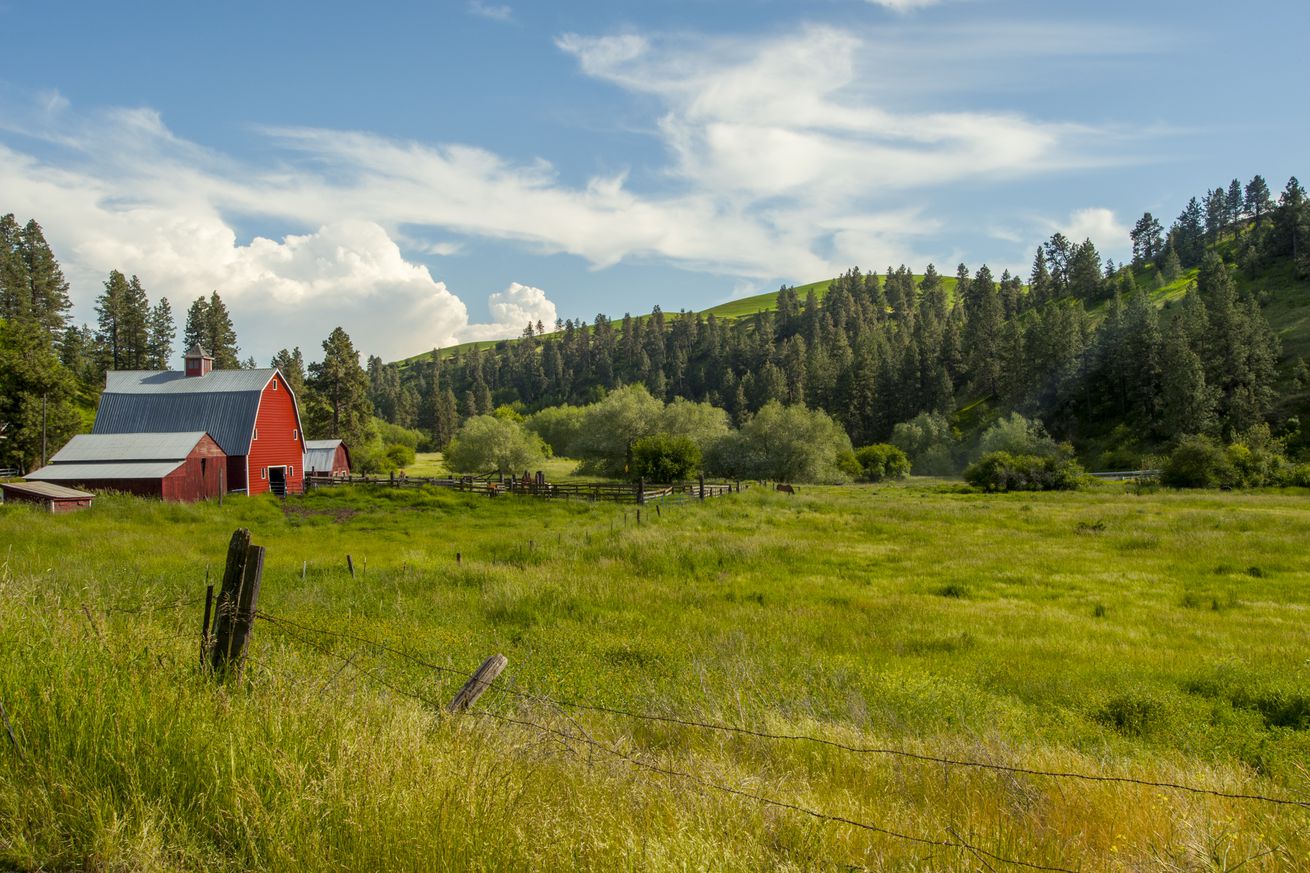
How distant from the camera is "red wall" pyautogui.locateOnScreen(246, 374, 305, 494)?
145 feet

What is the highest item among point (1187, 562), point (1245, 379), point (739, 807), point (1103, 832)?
point (1245, 379)

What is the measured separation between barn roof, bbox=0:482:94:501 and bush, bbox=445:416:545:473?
4044cm

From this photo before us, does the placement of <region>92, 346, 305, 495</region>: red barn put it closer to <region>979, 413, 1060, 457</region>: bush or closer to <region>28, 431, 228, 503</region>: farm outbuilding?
<region>28, 431, 228, 503</region>: farm outbuilding

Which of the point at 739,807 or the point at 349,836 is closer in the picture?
the point at 349,836

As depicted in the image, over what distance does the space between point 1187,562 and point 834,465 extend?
170 ft

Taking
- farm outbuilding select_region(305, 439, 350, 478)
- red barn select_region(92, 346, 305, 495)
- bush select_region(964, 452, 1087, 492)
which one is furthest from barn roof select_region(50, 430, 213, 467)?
bush select_region(964, 452, 1087, 492)

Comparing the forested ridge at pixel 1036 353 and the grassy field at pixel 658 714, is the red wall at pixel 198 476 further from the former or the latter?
the forested ridge at pixel 1036 353

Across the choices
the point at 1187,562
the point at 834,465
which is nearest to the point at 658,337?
the point at 834,465

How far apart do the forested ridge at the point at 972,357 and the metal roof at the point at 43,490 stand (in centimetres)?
2078

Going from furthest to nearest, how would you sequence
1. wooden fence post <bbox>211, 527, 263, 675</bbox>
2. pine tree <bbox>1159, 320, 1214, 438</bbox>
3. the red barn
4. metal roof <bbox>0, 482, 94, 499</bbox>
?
pine tree <bbox>1159, 320, 1214, 438</bbox> → the red barn → metal roof <bbox>0, 482, 94, 499</bbox> → wooden fence post <bbox>211, 527, 263, 675</bbox>

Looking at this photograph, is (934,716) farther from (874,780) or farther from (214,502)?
(214,502)

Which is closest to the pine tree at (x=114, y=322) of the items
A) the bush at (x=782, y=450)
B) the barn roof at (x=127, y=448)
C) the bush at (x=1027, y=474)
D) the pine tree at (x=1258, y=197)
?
the barn roof at (x=127, y=448)

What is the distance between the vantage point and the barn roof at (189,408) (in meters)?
43.3

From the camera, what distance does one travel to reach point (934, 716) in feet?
24.9
